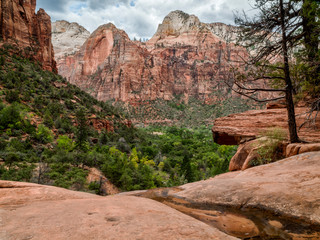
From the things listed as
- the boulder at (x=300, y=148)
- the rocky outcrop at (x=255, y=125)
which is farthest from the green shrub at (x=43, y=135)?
the boulder at (x=300, y=148)

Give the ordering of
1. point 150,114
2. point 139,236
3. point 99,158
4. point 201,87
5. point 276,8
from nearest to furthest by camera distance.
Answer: point 139,236 → point 276,8 → point 99,158 → point 150,114 → point 201,87

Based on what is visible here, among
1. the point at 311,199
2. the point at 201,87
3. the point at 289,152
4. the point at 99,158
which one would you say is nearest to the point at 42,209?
the point at 311,199

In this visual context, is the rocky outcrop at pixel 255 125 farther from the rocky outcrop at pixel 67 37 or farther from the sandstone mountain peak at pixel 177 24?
the rocky outcrop at pixel 67 37

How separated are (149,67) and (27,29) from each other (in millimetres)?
78054

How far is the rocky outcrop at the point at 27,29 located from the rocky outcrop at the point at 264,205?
48038mm

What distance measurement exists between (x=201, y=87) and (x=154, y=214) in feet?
402

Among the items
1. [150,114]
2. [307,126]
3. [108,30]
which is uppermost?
[108,30]

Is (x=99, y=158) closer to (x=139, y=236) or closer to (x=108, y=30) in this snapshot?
(x=139, y=236)

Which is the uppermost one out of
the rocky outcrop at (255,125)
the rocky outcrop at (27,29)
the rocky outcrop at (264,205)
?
the rocky outcrop at (27,29)

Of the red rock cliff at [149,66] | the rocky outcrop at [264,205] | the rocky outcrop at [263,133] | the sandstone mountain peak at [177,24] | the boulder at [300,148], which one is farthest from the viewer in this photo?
the sandstone mountain peak at [177,24]

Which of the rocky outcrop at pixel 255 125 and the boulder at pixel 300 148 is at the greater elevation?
the rocky outcrop at pixel 255 125

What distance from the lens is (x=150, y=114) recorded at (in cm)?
9762

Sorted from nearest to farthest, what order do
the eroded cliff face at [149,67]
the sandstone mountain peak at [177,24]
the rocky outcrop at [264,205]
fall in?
the rocky outcrop at [264,205]
the eroded cliff face at [149,67]
the sandstone mountain peak at [177,24]

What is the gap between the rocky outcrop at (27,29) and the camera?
127 feet
